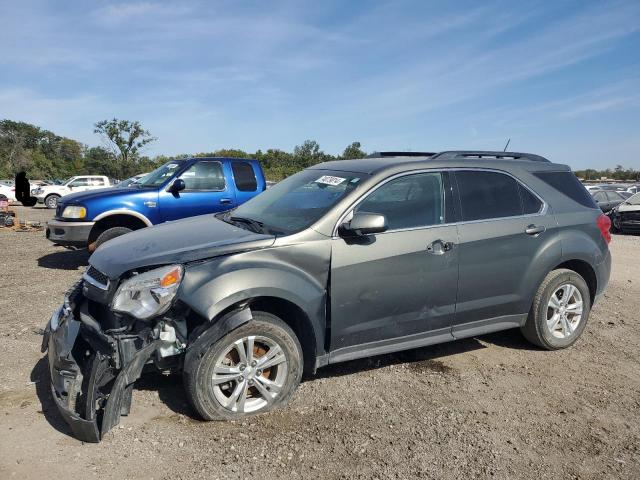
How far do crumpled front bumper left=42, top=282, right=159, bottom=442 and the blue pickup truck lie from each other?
4595mm

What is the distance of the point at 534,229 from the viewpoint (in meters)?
4.34

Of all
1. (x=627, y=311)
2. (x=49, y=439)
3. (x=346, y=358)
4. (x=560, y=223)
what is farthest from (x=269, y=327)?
(x=627, y=311)

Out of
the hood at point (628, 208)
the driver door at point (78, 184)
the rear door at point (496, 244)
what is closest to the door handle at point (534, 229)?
the rear door at point (496, 244)

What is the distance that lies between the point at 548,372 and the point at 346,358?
193 centimetres

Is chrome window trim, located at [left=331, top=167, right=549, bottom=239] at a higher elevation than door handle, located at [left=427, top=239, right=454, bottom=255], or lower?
higher

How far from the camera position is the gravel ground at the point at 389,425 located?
2814mm

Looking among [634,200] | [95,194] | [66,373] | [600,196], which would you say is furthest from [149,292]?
[600,196]

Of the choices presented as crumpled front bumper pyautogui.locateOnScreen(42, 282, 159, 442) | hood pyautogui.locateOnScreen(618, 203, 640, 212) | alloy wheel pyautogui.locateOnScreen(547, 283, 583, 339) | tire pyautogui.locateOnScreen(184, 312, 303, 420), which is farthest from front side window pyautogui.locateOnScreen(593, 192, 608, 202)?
crumpled front bumper pyautogui.locateOnScreen(42, 282, 159, 442)

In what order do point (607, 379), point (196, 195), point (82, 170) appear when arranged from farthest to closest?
point (82, 170) < point (196, 195) < point (607, 379)

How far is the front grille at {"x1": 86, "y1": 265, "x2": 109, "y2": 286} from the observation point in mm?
3333

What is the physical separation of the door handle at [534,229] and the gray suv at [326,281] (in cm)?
1

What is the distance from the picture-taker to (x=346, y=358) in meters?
3.63

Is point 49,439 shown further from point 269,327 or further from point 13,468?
point 269,327

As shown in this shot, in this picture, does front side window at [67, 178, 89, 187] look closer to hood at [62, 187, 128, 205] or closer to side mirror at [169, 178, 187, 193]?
hood at [62, 187, 128, 205]
